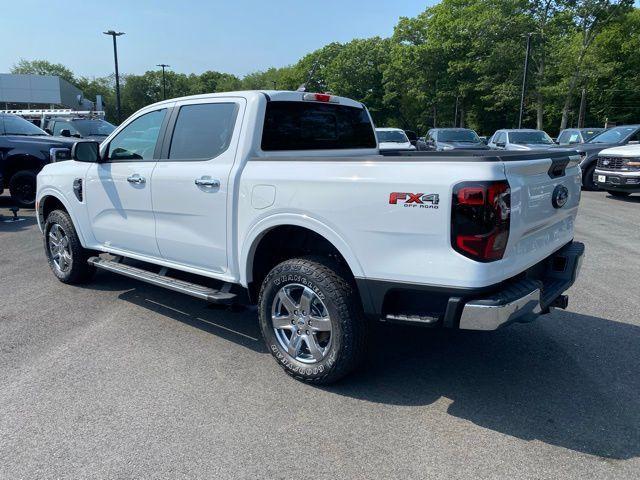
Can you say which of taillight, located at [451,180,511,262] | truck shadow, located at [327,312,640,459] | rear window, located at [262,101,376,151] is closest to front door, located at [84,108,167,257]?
rear window, located at [262,101,376,151]

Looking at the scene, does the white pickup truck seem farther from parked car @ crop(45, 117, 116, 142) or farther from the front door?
parked car @ crop(45, 117, 116, 142)

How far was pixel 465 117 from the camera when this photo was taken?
→ 187 feet

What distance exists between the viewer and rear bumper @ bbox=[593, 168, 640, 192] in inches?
471

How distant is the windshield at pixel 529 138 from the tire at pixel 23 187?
14672 mm

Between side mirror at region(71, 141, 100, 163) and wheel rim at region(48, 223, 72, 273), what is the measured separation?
1.08 metres

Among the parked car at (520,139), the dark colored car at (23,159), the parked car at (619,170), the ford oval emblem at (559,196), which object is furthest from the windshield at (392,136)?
the ford oval emblem at (559,196)

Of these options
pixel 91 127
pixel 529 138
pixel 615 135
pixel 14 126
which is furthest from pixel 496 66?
pixel 14 126

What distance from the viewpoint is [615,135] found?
14.9 meters

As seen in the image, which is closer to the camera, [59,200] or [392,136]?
[59,200]

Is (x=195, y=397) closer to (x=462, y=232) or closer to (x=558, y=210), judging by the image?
(x=462, y=232)

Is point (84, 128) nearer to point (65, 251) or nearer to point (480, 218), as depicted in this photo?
point (65, 251)

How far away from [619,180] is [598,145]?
270 cm

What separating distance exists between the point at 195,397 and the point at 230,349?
77 centimetres

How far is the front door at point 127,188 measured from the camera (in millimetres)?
4531
